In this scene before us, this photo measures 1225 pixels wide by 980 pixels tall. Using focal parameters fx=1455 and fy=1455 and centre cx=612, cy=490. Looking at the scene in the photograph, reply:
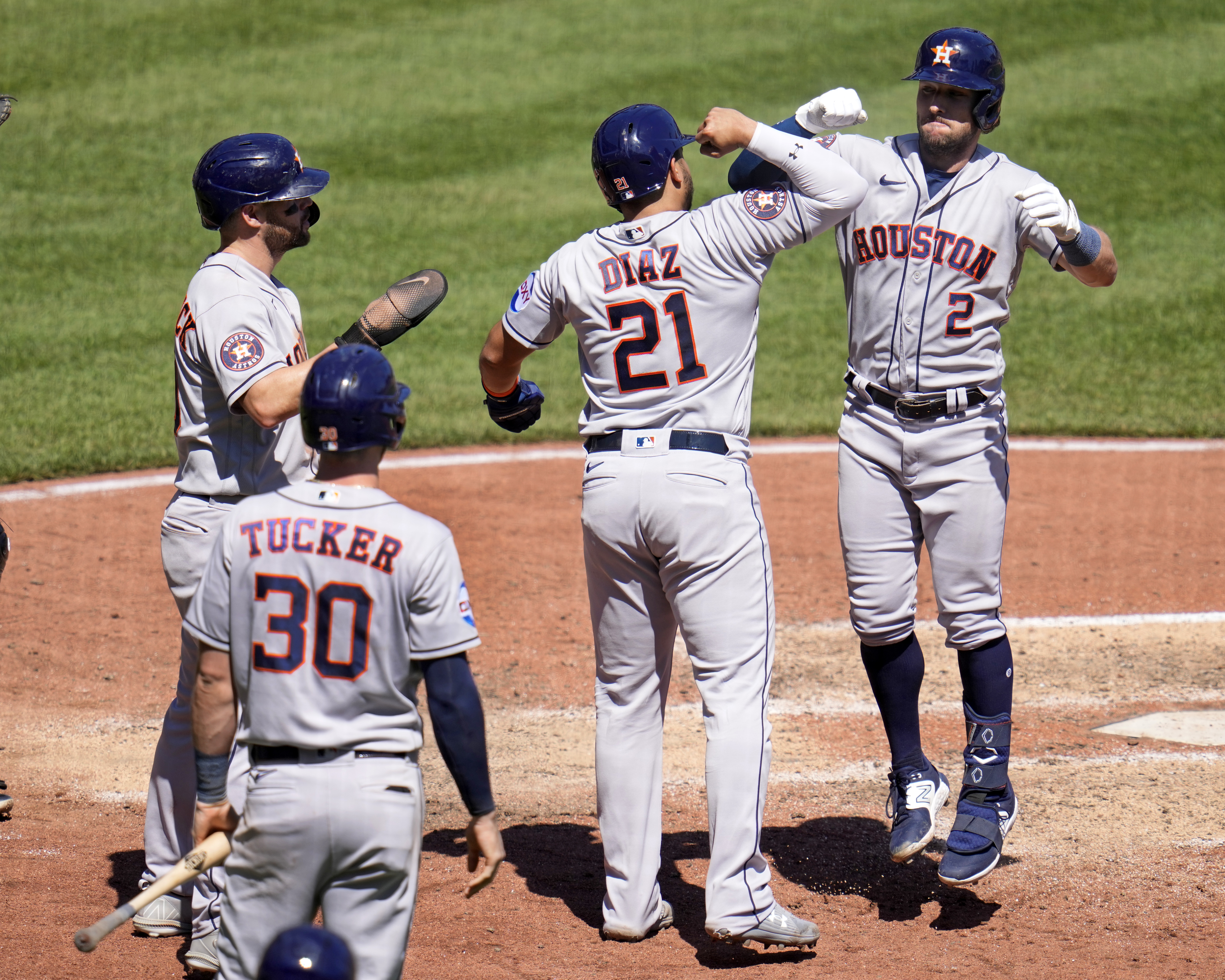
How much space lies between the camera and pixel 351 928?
3.04 m

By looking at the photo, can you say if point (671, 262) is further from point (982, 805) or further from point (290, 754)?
point (982, 805)

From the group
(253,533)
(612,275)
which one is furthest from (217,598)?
(612,275)

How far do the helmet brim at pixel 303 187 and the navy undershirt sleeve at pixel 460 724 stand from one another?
66.4 inches

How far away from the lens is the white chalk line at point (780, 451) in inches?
373

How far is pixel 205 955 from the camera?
403cm

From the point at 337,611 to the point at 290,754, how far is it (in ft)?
1.08

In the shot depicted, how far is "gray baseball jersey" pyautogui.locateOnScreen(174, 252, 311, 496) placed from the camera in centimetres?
405

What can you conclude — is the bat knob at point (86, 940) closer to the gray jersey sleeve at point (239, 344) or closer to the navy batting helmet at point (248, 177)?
the gray jersey sleeve at point (239, 344)

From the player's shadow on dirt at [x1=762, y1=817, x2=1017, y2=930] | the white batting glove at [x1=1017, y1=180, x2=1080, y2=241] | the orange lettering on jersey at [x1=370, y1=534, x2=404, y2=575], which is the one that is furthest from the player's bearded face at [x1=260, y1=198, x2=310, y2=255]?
the player's shadow on dirt at [x1=762, y1=817, x2=1017, y2=930]

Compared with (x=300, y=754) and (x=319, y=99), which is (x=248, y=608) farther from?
(x=319, y=99)

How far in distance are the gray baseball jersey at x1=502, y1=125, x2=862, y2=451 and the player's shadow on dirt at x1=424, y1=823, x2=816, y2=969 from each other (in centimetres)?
147

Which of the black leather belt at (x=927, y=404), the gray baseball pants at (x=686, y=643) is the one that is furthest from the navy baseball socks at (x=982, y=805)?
the black leather belt at (x=927, y=404)

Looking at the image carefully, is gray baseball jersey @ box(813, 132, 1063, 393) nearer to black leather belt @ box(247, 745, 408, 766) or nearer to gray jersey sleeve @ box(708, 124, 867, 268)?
gray jersey sleeve @ box(708, 124, 867, 268)

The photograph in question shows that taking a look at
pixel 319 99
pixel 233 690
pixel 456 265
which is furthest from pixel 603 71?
pixel 233 690
